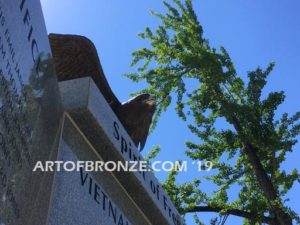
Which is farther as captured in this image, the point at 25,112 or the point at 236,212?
the point at 236,212

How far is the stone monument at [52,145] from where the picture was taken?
178 centimetres

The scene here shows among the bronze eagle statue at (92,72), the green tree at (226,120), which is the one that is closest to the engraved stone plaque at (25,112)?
the bronze eagle statue at (92,72)

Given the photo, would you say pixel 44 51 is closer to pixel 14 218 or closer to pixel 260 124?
pixel 14 218

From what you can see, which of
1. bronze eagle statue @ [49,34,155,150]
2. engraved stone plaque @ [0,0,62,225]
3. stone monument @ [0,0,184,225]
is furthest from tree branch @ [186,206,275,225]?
engraved stone plaque @ [0,0,62,225]

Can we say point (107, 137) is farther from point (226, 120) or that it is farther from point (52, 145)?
point (226, 120)

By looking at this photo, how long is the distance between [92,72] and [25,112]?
1.77 m

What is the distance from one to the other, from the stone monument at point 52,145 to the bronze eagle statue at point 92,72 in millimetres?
424

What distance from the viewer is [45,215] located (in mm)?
2146

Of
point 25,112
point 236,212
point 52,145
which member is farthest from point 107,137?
point 236,212

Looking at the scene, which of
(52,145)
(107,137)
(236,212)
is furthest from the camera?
(236,212)

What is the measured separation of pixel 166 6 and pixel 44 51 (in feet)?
29.4

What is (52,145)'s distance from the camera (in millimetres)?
2354

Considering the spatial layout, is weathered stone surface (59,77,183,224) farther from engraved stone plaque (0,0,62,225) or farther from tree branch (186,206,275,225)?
tree branch (186,206,275,225)

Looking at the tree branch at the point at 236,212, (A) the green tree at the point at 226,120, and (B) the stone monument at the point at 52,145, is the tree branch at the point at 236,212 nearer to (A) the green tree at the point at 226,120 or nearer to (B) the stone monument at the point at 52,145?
(A) the green tree at the point at 226,120
